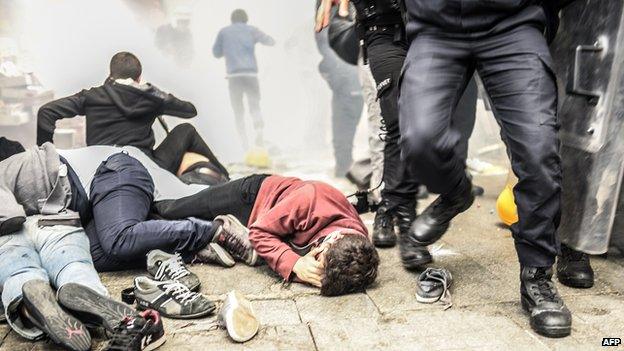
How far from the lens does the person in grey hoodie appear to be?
4.86 m

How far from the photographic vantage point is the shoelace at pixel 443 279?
2.40m

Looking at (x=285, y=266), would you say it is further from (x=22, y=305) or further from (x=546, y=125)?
(x=546, y=125)

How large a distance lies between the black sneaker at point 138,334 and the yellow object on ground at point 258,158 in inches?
122

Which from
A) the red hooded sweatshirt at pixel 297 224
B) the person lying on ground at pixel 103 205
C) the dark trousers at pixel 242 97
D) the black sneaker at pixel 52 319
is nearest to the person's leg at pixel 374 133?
the red hooded sweatshirt at pixel 297 224

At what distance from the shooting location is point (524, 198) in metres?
2.13

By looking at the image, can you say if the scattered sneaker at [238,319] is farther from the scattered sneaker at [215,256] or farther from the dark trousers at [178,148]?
the dark trousers at [178,148]

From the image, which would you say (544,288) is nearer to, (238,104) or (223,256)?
(223,256)

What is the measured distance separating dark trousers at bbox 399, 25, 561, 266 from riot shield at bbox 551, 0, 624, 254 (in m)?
0.35

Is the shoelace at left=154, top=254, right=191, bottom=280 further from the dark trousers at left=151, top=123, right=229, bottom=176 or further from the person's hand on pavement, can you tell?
the dark trousers at left=151, top=123, right=229, bottom=176

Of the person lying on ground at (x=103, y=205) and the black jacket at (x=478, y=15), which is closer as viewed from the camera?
the black jacket at (x=478, y=15)

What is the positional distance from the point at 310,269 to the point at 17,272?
116 centimetres

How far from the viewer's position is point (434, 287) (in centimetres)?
246

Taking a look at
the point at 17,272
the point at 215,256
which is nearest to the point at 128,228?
the point at 215,256

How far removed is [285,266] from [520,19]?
1.37 meters
